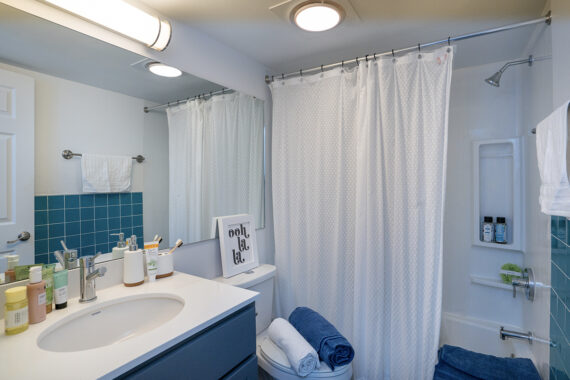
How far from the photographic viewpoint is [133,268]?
1.29 m

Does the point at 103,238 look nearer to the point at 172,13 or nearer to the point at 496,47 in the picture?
the point at 172,13

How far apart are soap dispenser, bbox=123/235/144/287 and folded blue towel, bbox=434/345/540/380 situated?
1596 mm

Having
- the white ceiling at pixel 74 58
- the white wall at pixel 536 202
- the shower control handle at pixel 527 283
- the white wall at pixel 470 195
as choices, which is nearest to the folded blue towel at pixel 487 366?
the white wall at pixel 536 202

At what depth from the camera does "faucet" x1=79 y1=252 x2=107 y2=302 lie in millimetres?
1127

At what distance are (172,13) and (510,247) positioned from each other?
2614 millimetres

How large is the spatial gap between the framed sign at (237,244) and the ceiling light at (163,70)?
2.90ft

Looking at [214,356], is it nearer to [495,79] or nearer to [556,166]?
[556,166]

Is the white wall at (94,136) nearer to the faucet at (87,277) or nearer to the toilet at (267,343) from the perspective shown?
the faucet at (87,277)

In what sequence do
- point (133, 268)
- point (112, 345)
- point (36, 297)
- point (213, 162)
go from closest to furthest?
1. point (112, 345)
2. point (36, 297)
3. point (133, 268)
4. point (213, 162)

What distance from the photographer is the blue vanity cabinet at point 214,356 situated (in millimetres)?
857

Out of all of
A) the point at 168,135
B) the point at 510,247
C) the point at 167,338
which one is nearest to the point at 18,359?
the point at 167,338

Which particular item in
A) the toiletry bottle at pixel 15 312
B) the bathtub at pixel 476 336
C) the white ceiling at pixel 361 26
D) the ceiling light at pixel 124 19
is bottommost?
the bathtub at pixel 476 336

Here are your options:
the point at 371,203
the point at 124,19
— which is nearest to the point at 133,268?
the point at 124,19

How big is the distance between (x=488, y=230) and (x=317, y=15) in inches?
73.7
